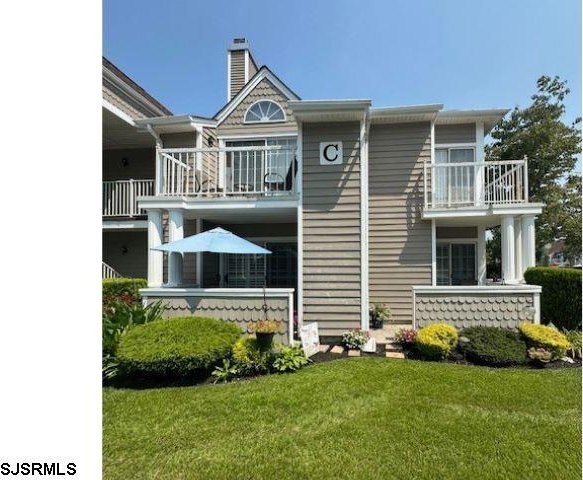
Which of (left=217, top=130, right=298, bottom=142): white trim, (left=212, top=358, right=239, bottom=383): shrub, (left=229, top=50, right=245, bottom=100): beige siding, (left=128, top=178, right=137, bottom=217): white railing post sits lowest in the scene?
(left=212, top=358, right=239, bottom=383): shrub

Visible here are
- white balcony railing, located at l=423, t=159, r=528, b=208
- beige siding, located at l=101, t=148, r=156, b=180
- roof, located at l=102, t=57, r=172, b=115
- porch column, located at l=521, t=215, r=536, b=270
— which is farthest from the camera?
beige siding, located at l=101, t=148, r=156, b=180

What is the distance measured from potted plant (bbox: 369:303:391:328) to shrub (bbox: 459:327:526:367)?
7.07ft

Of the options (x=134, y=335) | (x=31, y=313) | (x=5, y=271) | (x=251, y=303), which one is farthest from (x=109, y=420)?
(x=251, y=303)

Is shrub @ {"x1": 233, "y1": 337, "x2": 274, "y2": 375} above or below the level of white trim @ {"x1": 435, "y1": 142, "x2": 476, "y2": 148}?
below

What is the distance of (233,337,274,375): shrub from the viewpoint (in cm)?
475

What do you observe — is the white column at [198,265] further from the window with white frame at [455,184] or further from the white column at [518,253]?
the white column at [518,253]

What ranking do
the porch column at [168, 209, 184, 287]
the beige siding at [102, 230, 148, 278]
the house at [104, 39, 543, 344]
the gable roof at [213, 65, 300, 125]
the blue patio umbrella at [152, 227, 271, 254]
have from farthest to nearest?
the beige siding at [102, 230, 148, 278]
the gable roof at [213, 65, 300, 125]
the porch column at [168, 209, 184, 287]
the house at [104, 39, 543, 344]
the blue patio umbrella at [152, 227, 271, 254]

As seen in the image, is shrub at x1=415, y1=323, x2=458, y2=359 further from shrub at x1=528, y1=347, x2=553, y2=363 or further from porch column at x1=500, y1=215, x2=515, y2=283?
porch column at x1=500, y1=215, x2=515, y2=283

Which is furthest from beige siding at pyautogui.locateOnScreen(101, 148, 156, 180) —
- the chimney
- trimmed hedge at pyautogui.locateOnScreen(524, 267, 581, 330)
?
trimmed hedge at pyautogui.locateOnScreen(524, 267, 581, 330)

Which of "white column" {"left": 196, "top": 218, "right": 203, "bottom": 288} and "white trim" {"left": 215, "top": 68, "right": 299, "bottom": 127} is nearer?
"white column" {"left": 196, "top": 218, "right": 203, "bottom": 288}

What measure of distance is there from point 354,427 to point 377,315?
4.62 m

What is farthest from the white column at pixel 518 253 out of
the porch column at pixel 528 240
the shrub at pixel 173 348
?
the shrub at pixel 173 348

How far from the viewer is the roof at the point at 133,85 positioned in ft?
32.2

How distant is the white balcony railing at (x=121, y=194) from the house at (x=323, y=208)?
0.06m
